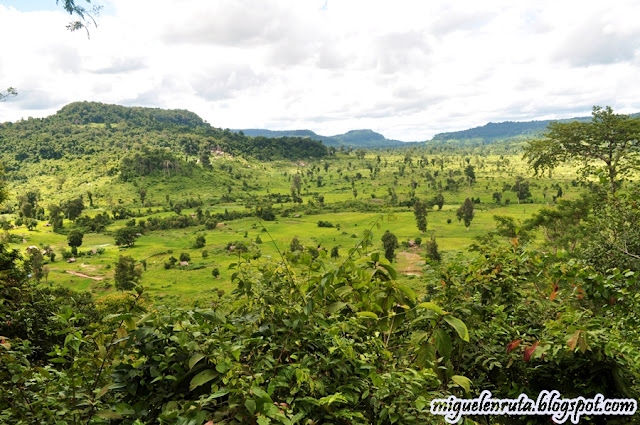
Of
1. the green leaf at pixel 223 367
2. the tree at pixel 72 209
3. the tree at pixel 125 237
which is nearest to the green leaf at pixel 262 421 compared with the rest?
the green leaf at pixel 223 367

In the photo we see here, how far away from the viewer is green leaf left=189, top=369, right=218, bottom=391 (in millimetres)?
1859

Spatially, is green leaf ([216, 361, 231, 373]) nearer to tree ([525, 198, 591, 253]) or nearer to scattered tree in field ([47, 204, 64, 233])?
tree ([525, 198, 591, 253])

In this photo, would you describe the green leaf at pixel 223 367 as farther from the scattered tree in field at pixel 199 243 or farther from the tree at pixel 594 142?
the scattered tree in field at pixel 199 243

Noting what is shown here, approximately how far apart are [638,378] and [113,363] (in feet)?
13.2

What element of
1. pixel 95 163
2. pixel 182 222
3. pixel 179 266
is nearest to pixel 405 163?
pixel 182 222

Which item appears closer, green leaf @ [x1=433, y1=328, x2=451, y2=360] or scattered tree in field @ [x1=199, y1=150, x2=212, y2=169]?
green leaf @ [x1=433, y1=328, x2=451, y2=360]

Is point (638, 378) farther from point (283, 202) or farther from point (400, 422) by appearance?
point (283, 202)

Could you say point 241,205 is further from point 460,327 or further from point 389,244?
point 460,327

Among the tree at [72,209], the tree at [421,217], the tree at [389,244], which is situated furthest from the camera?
the tree at [72,209]

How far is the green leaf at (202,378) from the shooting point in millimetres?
1859

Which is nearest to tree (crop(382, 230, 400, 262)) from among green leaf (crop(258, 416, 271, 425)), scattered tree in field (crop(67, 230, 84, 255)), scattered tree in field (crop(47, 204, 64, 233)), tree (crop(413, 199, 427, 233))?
tree (crop(413, 199, 427, 233))

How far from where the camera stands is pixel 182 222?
104688 millimetres

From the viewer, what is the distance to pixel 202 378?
190 centimetres

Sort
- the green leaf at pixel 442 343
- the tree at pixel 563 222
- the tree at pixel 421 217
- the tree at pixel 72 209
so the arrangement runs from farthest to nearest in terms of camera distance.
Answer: the tree at pixel 72 209
the tree at pixel 421 217
the tree at pixel 563 222
the green leaf at pixel 442 343
